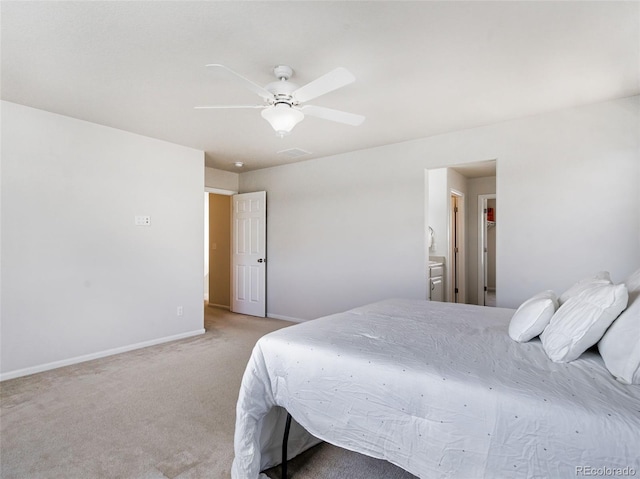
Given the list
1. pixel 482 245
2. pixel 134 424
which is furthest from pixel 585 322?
pixel 482 245

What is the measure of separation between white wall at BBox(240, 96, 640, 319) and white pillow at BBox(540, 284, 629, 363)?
2.11 m

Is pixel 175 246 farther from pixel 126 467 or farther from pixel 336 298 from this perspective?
pixel 126 467

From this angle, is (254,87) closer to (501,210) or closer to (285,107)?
(285,107)

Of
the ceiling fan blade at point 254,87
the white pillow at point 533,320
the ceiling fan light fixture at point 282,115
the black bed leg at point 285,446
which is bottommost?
the black bed leg at point 285,446

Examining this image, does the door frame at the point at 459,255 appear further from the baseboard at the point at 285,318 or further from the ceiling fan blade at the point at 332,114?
the ceiling fan blade at the point at 332,114

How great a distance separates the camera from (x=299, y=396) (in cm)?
165

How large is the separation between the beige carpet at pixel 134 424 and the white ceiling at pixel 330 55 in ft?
8.09

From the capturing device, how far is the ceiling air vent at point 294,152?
183 inches

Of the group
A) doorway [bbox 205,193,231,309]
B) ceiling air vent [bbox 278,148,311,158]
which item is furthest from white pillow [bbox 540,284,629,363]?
doorway [bbox 205,193,231,309]

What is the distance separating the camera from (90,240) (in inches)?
143

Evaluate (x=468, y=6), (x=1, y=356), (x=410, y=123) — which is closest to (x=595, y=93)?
(x=410, y=123)

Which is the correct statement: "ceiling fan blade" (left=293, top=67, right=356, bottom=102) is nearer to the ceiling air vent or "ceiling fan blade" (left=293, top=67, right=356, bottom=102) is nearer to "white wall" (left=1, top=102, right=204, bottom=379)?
the ceiling air vent

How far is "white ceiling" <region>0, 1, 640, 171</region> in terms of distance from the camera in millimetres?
1908

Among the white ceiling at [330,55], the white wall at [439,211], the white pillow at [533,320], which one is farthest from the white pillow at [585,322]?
the white wall at [439,211]
